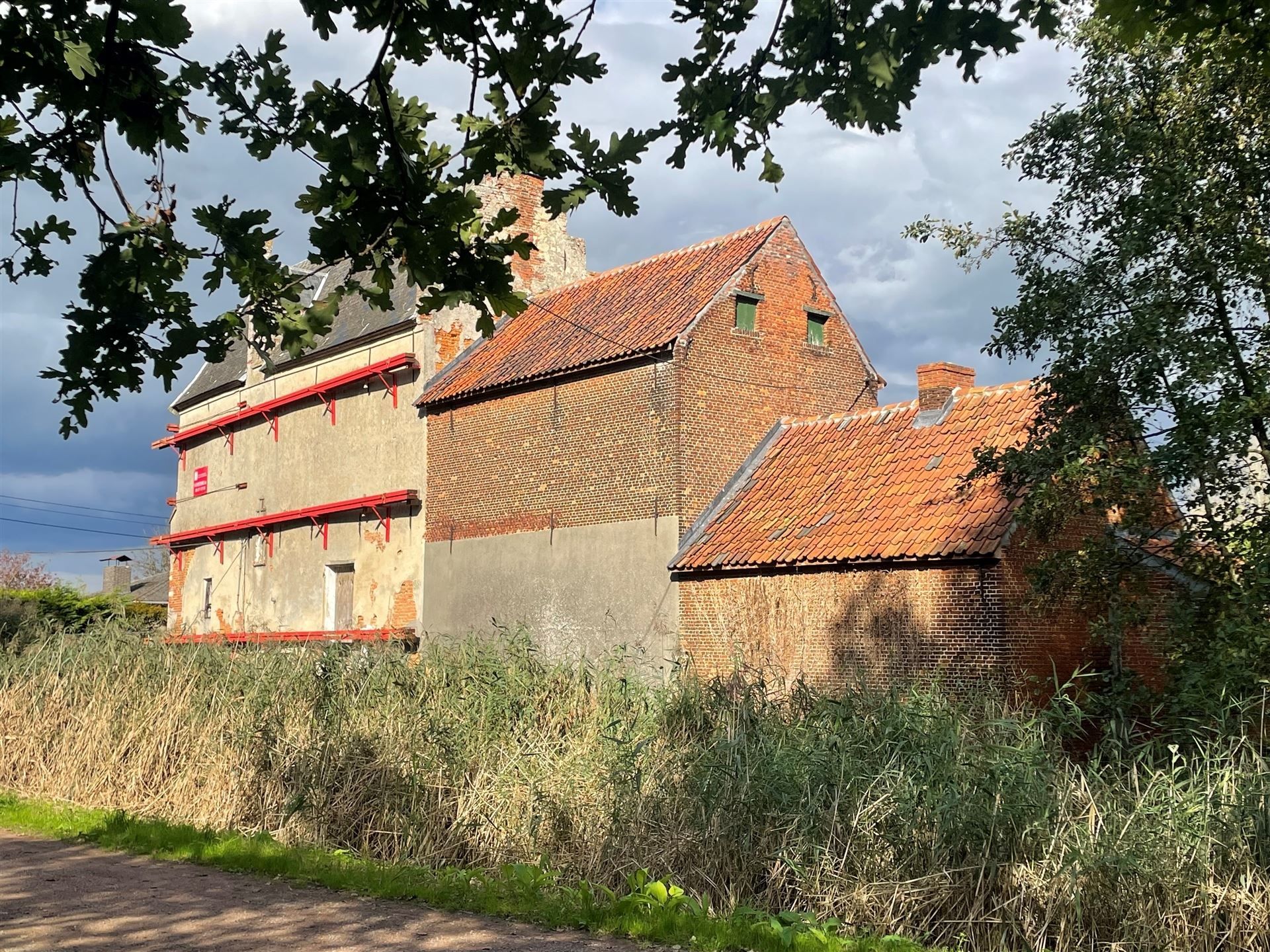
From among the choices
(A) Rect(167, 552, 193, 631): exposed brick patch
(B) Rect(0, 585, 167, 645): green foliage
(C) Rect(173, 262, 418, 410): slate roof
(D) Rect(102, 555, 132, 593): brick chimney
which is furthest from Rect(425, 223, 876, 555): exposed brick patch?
(D) Rect(102, 555, 132, 593): brick chimney

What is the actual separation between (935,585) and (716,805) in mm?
8080

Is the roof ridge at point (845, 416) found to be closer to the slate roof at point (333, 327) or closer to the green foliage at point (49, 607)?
the slate roof at point (333, 327)

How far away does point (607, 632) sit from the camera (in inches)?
842

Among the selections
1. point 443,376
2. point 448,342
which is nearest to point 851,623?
point 443,376

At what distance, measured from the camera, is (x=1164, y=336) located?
11.5 meters

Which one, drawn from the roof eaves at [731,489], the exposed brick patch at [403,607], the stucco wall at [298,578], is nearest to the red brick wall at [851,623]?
the roof eaves at [731,489]

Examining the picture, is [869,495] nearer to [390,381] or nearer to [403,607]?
[403,607]

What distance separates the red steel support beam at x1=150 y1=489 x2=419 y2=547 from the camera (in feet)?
85.0

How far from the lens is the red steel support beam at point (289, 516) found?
25922 mm

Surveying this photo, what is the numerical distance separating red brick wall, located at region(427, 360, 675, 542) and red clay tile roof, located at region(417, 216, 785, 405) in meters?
0.40

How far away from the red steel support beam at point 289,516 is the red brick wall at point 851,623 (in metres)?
8.39

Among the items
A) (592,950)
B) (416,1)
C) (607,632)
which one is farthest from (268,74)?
(607,632)

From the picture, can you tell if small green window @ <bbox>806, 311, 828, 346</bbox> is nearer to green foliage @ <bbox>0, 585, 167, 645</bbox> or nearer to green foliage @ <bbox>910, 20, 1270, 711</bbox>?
green foliage @ <bbox>910, 20, 1270, 711</bbox>

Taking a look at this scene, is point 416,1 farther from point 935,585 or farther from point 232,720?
point 935,585
